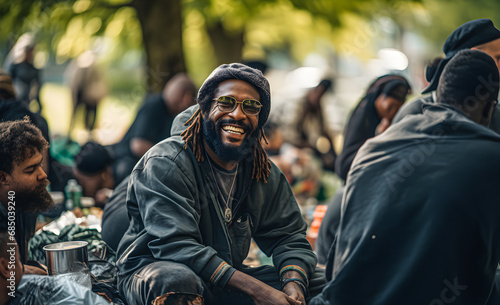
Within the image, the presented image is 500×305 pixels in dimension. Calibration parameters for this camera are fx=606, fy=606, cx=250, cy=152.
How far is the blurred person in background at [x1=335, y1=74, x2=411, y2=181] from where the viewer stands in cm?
498

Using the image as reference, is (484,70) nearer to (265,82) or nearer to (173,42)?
(265,82)

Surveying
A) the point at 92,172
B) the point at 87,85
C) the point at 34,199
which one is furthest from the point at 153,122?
the point at 87,85

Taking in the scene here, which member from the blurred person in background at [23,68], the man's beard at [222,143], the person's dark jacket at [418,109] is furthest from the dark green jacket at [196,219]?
the blurred person in background at [23,68]

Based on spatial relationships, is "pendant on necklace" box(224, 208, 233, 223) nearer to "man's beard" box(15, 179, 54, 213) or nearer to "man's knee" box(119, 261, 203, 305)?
"man's knee" box(119, 261, 203, 305)

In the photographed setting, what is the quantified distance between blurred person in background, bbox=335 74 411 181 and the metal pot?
7.72 feet

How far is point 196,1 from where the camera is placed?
10.9 m

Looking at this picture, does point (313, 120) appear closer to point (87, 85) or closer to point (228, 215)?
point (87, 85)

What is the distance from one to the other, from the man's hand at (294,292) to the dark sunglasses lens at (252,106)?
96 cm

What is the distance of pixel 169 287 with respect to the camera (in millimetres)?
2938

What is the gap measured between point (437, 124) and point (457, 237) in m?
0.51

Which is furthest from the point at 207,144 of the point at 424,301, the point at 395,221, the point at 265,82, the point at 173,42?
the point at 173,42

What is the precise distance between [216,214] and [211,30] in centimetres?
1038

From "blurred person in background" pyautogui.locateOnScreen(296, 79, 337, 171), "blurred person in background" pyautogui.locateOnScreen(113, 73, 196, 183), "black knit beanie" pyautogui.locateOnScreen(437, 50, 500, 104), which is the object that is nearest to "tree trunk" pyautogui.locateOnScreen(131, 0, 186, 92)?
"blurred person in background" pyautogui.locateOnScreen(113, 73, 196, 183)

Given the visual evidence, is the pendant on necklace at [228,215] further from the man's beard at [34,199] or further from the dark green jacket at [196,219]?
the man's beard at [34,199]
